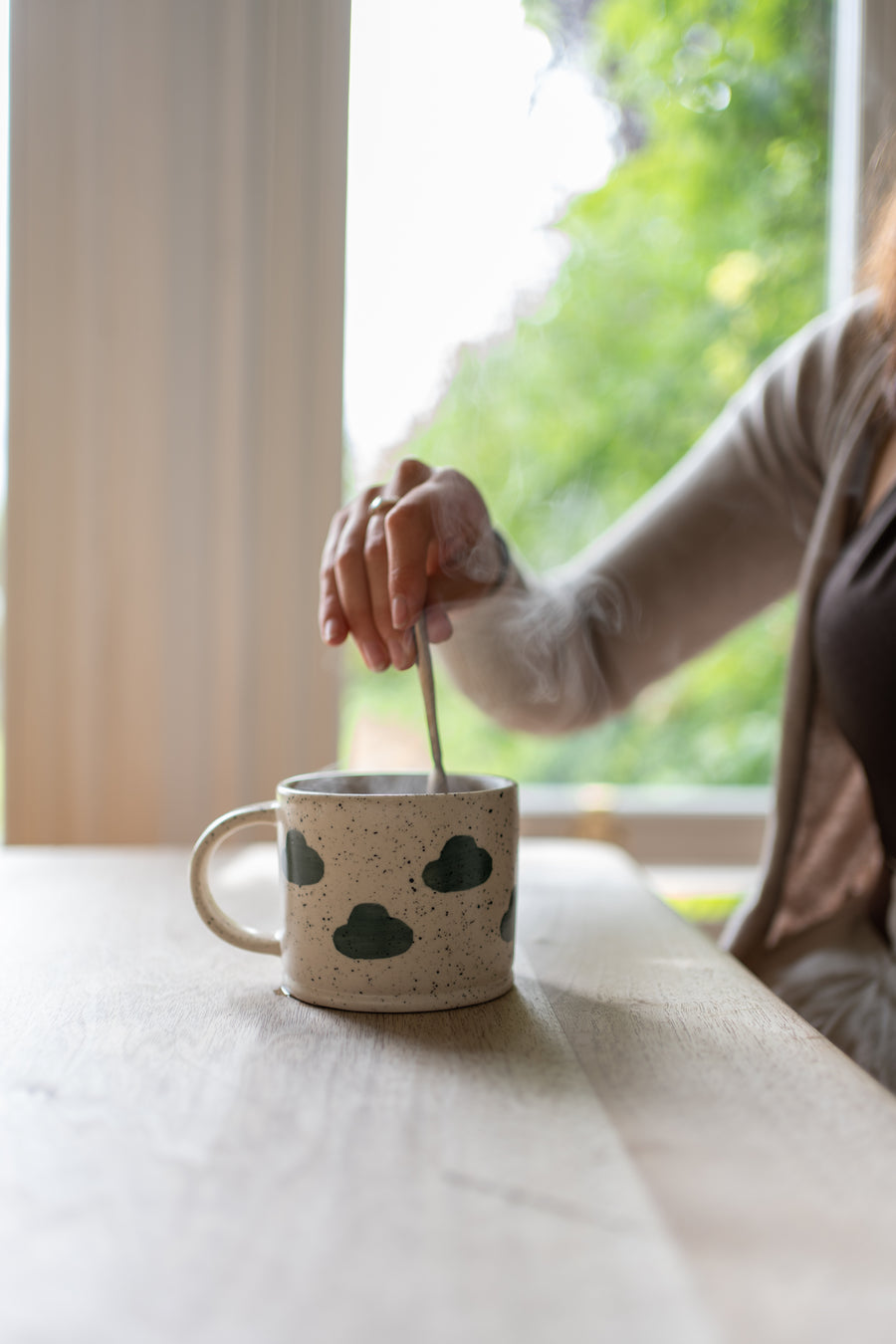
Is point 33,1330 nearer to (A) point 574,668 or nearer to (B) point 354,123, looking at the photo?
(A) point 574,668

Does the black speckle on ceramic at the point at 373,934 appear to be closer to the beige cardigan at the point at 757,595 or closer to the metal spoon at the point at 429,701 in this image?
the metal spoon at the point at 429,701

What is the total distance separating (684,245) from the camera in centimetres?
146

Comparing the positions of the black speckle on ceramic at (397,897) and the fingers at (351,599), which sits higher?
the fingers at (351,599)

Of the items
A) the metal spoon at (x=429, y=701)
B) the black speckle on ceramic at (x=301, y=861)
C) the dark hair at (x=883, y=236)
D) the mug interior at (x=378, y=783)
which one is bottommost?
the black speckle on ceramic at (x=301, y=861)

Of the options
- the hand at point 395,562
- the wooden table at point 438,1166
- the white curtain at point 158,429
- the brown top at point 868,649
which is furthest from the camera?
the white curtain at point 158,429

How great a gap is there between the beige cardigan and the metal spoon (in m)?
0.20

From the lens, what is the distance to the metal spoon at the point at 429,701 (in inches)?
19.3

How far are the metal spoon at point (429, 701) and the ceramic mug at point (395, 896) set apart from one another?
0.07 meters

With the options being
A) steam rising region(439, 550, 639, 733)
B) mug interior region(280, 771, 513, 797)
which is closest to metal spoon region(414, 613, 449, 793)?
mug interior region(280, 771, 513, 797)

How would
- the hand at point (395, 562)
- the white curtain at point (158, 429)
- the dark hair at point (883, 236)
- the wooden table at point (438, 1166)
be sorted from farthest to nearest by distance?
1. the white curtain at point (158, 429)
2. the dark hair at point (883, 236)
3. the hand at point (395, 562)
4. the wooden table at point (438, 1166)

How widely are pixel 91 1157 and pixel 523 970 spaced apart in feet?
0.77

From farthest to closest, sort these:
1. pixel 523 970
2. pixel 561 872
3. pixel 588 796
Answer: pixel 588 796 < pixel 561 872 < pixel 523 970

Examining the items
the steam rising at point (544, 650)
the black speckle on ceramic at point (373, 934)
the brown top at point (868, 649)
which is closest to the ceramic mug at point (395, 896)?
the black speckle on ceramic at point (373, 934)

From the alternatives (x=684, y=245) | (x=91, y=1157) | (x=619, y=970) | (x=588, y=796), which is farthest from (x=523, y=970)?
(x=684, y=245)
